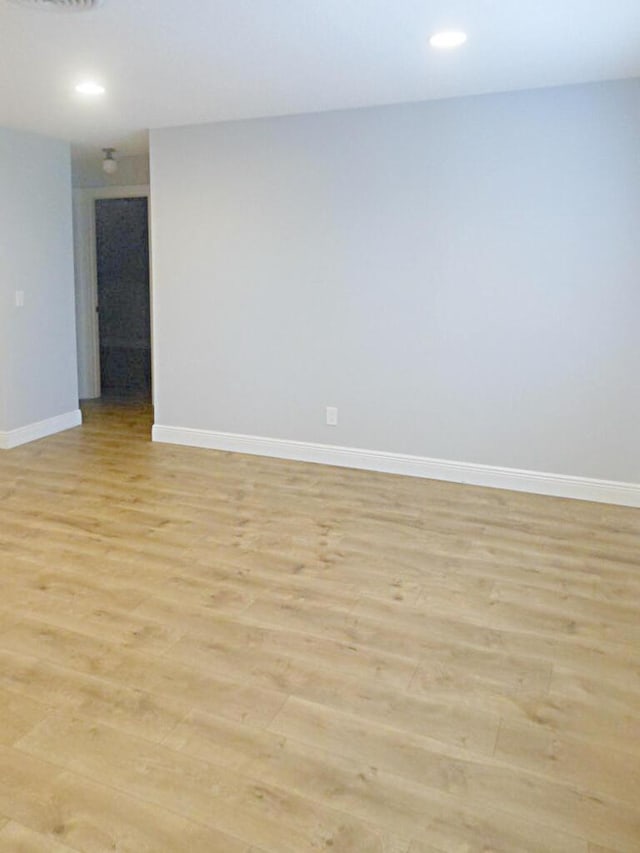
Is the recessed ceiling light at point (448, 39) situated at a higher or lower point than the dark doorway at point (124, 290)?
higher

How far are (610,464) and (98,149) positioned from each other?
475cm

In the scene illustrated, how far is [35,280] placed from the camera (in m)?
5.36

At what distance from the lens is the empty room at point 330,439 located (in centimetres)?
193

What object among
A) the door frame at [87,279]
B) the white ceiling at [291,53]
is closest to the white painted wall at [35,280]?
the white ceiling at [291,53]

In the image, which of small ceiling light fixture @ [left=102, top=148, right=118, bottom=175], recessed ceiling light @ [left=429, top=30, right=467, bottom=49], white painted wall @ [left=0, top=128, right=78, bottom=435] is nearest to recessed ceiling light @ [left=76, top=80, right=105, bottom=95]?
white painted wall @ [left=0, top=128, right=78, bottom=435]

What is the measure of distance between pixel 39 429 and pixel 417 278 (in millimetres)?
3249

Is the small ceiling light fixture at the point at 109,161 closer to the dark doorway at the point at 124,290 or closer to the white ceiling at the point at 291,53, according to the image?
the white ceiling at the point at 291,53

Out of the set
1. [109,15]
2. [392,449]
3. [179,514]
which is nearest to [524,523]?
[392,449]

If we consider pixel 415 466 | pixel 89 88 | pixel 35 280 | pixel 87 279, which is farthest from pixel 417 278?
pixel 87 279

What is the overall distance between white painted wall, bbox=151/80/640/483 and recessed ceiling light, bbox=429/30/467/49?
1031 mm

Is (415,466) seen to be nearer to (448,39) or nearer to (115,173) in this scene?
(448,39)

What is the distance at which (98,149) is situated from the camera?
5.79 meters

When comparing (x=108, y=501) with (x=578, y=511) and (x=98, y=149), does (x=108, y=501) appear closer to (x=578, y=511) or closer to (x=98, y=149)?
(x=578, y=511)

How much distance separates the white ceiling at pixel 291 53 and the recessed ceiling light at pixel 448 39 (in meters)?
0.04
